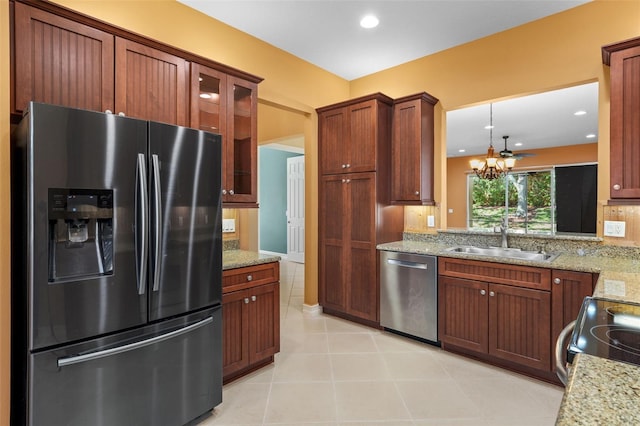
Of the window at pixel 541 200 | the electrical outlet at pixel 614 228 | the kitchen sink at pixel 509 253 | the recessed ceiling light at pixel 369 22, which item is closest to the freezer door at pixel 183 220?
the recessed ceiling light at pixel 369 22

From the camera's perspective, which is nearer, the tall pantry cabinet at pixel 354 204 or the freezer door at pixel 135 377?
the freezer door at pixel 135 377

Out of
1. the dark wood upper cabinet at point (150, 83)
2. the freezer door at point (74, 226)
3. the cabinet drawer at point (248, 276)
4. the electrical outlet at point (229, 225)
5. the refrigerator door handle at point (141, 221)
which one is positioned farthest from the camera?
the electrical outlet at point (229, 225)

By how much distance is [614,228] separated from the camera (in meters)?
2.56

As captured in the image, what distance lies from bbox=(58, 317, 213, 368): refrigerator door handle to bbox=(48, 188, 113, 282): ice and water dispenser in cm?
35

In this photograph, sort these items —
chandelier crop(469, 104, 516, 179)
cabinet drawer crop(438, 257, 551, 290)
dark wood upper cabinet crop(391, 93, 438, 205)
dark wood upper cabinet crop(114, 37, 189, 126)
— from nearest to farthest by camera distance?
dark wood upper cabinet crop(114, 37, 189, 126) → cabinet drawer crop(438, 257, 551, 290) → dark wood upper cabinet crop(391, 93, 438, 205) → chandelier crop(469, 104, 516, 179)

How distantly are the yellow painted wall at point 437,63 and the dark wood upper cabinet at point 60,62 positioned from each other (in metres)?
0.18

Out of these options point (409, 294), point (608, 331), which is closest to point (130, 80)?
point (608, 331)

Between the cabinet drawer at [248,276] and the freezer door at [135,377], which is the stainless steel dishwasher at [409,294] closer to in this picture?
the cabinet drawer at [248,276]

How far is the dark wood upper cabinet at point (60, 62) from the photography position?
167 cm

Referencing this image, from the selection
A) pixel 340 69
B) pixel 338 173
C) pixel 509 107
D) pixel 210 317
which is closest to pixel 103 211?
pixel 210 317

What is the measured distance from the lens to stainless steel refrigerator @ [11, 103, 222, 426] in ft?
4.68

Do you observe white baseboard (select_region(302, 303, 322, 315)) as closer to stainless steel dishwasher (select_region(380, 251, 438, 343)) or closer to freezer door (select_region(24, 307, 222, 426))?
stainless steel dishwasher (select_region(380, 251, 438, 343))

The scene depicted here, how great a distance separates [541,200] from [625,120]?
632 cm

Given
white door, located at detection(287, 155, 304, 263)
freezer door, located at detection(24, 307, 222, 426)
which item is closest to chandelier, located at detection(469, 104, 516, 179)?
white door, located at detection(287, 155, 304, 263)
